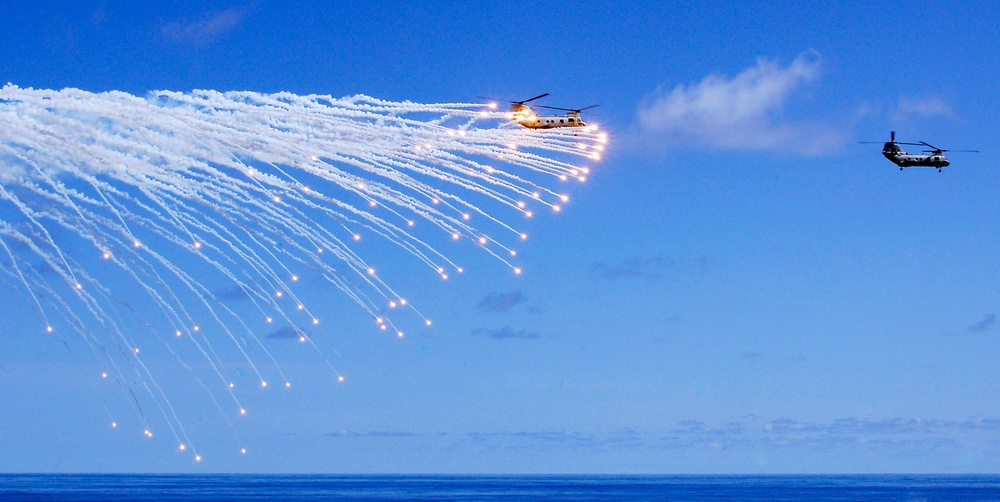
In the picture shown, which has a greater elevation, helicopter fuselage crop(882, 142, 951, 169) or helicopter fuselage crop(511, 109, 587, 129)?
helicopter fuselage crop(882, 142, 951, 169)

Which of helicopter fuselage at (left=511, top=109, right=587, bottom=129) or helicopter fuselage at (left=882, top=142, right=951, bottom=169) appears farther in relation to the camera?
helicopter fuselage at (left=882, top=142, right=951, bottom=169)

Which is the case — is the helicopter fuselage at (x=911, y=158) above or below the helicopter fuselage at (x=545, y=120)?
above

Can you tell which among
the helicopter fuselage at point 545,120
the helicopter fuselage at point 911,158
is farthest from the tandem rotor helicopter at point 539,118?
the helicopter fuselage at point 911,158

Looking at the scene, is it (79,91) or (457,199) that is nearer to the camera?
(79,91)

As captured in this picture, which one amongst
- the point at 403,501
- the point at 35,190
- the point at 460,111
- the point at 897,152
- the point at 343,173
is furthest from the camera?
the point at 403,501

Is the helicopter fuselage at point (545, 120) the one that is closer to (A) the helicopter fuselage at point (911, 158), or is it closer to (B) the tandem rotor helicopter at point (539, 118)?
(B) the tandem rotor helicopter at point (539, 118)

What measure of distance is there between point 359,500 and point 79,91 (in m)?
166

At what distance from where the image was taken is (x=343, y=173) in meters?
47.6

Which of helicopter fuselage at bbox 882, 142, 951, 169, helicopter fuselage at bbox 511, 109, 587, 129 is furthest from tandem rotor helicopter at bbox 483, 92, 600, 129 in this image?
helicopter fuselage at bbox 882, 142, 951, 169

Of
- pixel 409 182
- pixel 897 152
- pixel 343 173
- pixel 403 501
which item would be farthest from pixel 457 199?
pixel 403 501

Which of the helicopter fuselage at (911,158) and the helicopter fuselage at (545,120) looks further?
the helicopter fuselage at (911,158)

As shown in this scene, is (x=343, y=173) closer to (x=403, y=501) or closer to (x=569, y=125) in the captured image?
(x=569, y=125)

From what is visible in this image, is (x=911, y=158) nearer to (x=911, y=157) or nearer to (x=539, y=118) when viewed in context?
(x=911, y=157)

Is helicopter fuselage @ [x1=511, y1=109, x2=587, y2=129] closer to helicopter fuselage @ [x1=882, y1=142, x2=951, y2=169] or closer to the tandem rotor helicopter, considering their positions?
the tandem rotor helicopter
